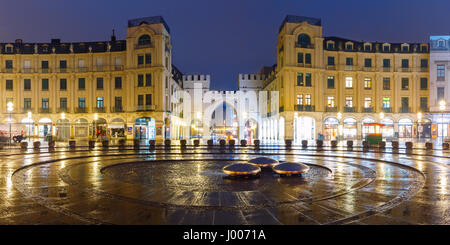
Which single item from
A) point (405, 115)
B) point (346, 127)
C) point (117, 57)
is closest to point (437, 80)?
point (405, 115)

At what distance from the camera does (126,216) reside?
5.73 meters

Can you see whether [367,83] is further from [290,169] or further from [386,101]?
[290,169]

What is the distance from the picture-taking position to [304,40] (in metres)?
45.3

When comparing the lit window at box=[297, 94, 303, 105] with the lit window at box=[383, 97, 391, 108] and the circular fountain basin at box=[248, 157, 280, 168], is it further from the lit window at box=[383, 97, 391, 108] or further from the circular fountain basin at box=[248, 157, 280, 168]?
the circular fountain basin at box=[248, 157, 280, 168]

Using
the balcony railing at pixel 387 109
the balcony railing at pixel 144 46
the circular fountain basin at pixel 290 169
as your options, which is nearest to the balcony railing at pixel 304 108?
the balcony railing at pixel 387 109

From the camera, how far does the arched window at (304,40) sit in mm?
45125

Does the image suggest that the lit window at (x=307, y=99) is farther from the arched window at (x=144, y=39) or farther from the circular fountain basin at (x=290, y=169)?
the circular fountain basin at (x=290, y=169)

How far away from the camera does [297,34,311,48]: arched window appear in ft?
148

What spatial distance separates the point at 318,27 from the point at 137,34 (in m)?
28.0

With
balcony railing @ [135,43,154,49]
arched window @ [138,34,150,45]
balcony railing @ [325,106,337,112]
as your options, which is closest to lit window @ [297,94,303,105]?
balcony railing @ [325,106,337,112]
